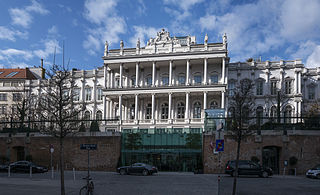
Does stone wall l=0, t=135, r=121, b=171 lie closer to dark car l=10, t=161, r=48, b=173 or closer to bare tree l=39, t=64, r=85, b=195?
dark car l=10, t=161, r=48, b=173

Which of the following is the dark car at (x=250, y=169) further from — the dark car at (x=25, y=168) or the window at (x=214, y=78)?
the window at (x=214, y=78)

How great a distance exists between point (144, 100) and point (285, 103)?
2238 centimetres

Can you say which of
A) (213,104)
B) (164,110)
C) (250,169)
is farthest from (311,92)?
(250,169)

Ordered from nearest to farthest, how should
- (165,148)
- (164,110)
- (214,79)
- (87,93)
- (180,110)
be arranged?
1. (165,148)
2. (214,79)
3. (180,110)
4. (164,110)
5. (87,93)

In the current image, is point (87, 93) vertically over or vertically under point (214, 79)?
under

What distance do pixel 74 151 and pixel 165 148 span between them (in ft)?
33.2

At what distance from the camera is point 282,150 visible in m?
31.6

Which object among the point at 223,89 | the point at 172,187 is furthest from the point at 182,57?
the point at 172,187

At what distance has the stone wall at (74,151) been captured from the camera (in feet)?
117

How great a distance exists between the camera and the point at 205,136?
3362cm

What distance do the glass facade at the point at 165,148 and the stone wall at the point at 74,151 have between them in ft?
4.02

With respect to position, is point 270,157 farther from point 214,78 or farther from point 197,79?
point 197,79

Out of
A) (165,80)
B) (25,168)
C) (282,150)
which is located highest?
(165,80)

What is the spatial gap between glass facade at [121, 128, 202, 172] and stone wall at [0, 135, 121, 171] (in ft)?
4.02
